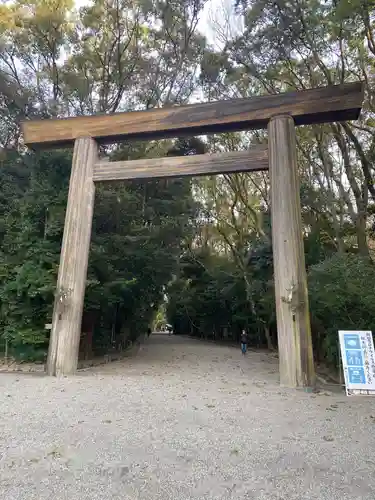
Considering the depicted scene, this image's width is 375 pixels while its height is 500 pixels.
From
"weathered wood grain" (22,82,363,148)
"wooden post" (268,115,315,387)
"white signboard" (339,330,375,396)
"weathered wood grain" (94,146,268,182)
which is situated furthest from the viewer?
"weathered wood grain" (94,146,268,182)

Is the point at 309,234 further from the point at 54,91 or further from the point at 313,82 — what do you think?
the point at 54,91

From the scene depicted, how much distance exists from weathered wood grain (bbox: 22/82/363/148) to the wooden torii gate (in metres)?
0.02

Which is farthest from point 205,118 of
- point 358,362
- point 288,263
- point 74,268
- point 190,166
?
point 358,362

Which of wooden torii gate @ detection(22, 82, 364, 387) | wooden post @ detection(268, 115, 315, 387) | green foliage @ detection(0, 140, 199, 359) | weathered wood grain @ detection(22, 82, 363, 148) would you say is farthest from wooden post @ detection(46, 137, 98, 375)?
wooden post @ detection(268, 115, 315, 387)

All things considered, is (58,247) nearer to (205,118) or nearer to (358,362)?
(205,118)

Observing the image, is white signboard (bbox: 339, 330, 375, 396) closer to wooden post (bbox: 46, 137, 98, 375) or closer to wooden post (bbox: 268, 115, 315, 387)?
wooden post (bbox: 268, 115, 315, 387)

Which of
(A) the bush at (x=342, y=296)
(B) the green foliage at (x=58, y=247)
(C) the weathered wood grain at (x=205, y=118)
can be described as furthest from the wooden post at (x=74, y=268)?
(A) the bush at (x=342, y=296)

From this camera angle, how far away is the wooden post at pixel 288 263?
572 cm

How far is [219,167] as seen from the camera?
6926mm

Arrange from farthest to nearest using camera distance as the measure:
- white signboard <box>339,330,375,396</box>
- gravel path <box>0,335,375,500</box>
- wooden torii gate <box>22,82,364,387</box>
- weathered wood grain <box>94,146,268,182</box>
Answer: weathered wood grain <box>94,146,268,182</box>
wooden torii gate <box>22,82,364,387</box>
white signboard <box>339,330,375,396</box>
gravel path <box>0,335,375,500</box>

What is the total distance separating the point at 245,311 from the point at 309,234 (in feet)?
23.7

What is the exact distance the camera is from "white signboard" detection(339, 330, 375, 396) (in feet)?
17.2

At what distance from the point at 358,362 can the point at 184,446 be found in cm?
361

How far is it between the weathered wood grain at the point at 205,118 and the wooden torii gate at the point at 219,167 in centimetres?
2
